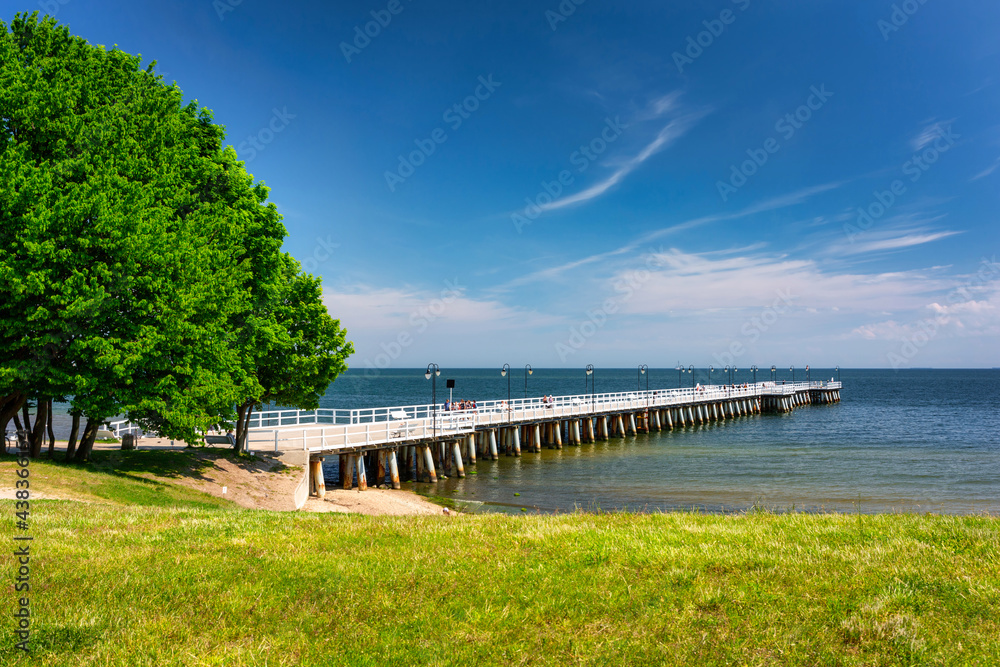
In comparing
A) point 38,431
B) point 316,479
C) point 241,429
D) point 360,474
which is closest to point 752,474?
point 360,474

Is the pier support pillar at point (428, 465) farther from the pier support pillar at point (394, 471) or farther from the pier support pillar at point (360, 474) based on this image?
the pier support pillar at point (360, 474)

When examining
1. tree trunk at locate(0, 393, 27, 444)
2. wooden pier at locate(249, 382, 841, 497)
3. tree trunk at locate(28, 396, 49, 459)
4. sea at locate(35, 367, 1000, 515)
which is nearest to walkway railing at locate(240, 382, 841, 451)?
wooden pier at locate(249, 382, 841, 497)

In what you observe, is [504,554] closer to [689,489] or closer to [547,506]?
[547,506]

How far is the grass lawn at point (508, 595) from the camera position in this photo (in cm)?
574

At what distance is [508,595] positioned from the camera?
724 centimetres

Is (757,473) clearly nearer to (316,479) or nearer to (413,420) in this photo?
(413,420)

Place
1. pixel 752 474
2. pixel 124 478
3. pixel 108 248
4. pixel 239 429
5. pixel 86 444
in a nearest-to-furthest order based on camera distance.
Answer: pixel 108 248 → pixel 124 478 → pixel 86 444 → pixel 239 429 → pixel 752 474

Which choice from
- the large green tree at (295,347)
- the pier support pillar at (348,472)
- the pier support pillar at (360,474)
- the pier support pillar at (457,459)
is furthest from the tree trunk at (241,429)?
the pier support pillar at (457,459)

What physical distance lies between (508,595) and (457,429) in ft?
96.1

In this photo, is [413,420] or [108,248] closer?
[108,248]

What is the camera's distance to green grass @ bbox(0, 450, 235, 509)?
16.0 meters

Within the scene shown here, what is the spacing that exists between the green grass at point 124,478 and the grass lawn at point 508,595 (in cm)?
597

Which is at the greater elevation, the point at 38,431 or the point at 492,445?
the point at 38,431

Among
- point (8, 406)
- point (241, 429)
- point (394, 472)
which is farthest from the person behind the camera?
point (394, 472)
